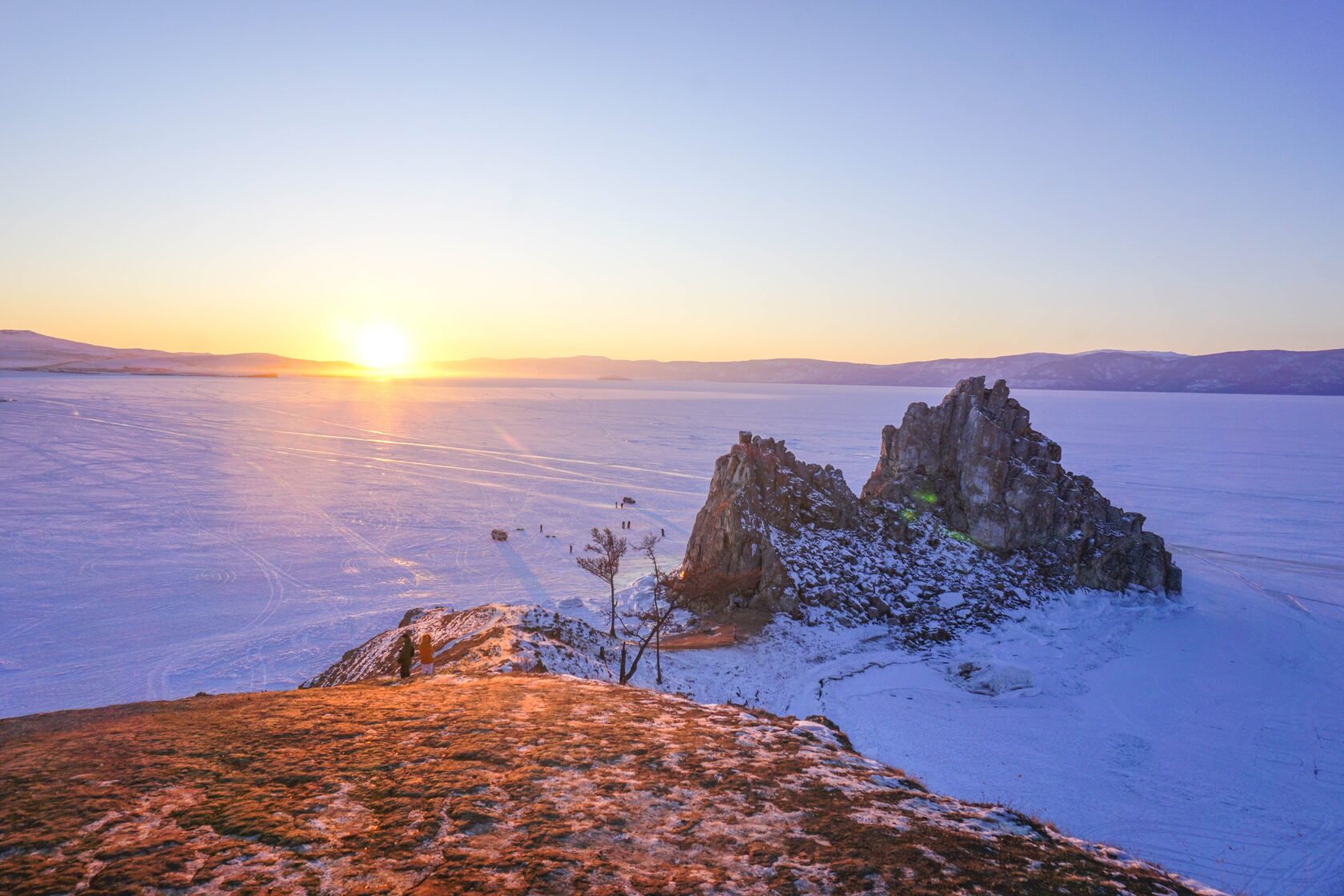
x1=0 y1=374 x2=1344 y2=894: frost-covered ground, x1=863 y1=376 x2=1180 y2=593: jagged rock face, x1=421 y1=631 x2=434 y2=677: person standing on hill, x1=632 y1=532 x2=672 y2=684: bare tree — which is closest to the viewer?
x1=421 y1=631 x2=434 y2=677: person standing on hill

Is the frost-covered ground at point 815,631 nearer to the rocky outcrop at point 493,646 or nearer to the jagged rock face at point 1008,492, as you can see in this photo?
the jagged rock face at point 1008,492

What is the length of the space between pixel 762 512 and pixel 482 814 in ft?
118

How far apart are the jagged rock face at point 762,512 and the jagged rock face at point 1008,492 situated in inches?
214

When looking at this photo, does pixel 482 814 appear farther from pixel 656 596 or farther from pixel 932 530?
pixel 932 530

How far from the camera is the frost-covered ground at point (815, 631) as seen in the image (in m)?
24.1

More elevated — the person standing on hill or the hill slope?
the hill slope

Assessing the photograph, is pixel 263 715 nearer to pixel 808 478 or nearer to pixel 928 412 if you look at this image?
pixel 808 478

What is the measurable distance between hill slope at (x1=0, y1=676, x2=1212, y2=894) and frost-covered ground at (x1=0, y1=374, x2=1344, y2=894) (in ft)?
56.2

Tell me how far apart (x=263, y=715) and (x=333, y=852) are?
5914mm

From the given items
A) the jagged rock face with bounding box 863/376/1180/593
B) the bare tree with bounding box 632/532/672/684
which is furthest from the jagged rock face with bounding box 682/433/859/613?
the jagged rock face with bounding box 863/376/1180/593

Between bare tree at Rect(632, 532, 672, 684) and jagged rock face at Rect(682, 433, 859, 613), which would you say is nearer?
bare tree at Rect(632, 532, 672, 684)

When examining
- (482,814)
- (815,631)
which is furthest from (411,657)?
(815,631)

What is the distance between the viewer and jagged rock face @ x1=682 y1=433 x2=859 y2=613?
39.3 metres

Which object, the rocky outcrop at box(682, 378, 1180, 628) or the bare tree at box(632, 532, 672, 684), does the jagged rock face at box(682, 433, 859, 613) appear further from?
the bare tree at box(632, 532, 672, 684)
